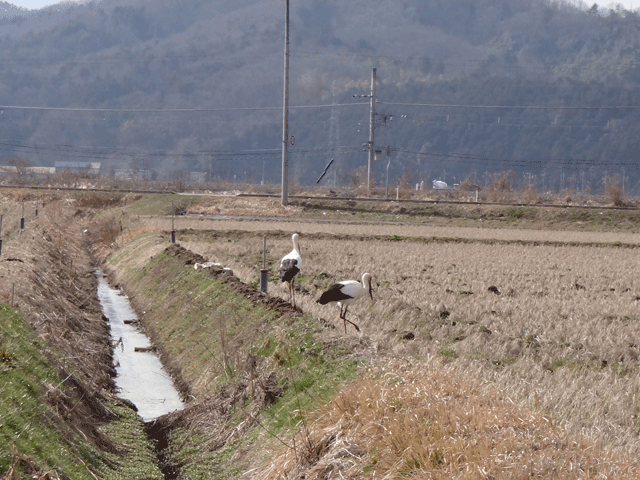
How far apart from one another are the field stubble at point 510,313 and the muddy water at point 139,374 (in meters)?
3.13

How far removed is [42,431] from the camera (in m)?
9.71

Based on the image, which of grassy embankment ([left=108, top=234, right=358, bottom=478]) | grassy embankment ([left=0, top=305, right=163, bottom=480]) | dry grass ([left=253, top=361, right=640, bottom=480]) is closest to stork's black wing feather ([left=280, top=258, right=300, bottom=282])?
grassy embankment ([left=108, top=234, right=358, bottom=478])

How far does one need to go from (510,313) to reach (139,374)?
304 inches

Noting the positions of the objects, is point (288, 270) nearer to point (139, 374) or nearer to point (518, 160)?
point (139, 374)

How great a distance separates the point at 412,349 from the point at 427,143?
167 meters

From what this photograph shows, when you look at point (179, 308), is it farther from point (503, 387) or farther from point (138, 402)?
point (503, 387)

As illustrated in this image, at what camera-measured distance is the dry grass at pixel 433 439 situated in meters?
7.32

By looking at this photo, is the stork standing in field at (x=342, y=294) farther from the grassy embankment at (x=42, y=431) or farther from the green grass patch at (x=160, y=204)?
the green grass patch at (x=160, y=204)

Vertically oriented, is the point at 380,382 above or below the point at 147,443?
above

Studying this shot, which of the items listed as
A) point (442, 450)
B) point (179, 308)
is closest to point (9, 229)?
point (179, 308)

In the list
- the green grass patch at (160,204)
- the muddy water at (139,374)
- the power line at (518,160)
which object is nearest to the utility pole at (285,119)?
the green grass patch at (160,204)

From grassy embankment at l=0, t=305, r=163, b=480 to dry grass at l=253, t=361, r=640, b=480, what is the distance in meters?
2.20

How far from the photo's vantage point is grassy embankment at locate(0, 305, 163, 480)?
880 centimetres

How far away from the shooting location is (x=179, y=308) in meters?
21.3
